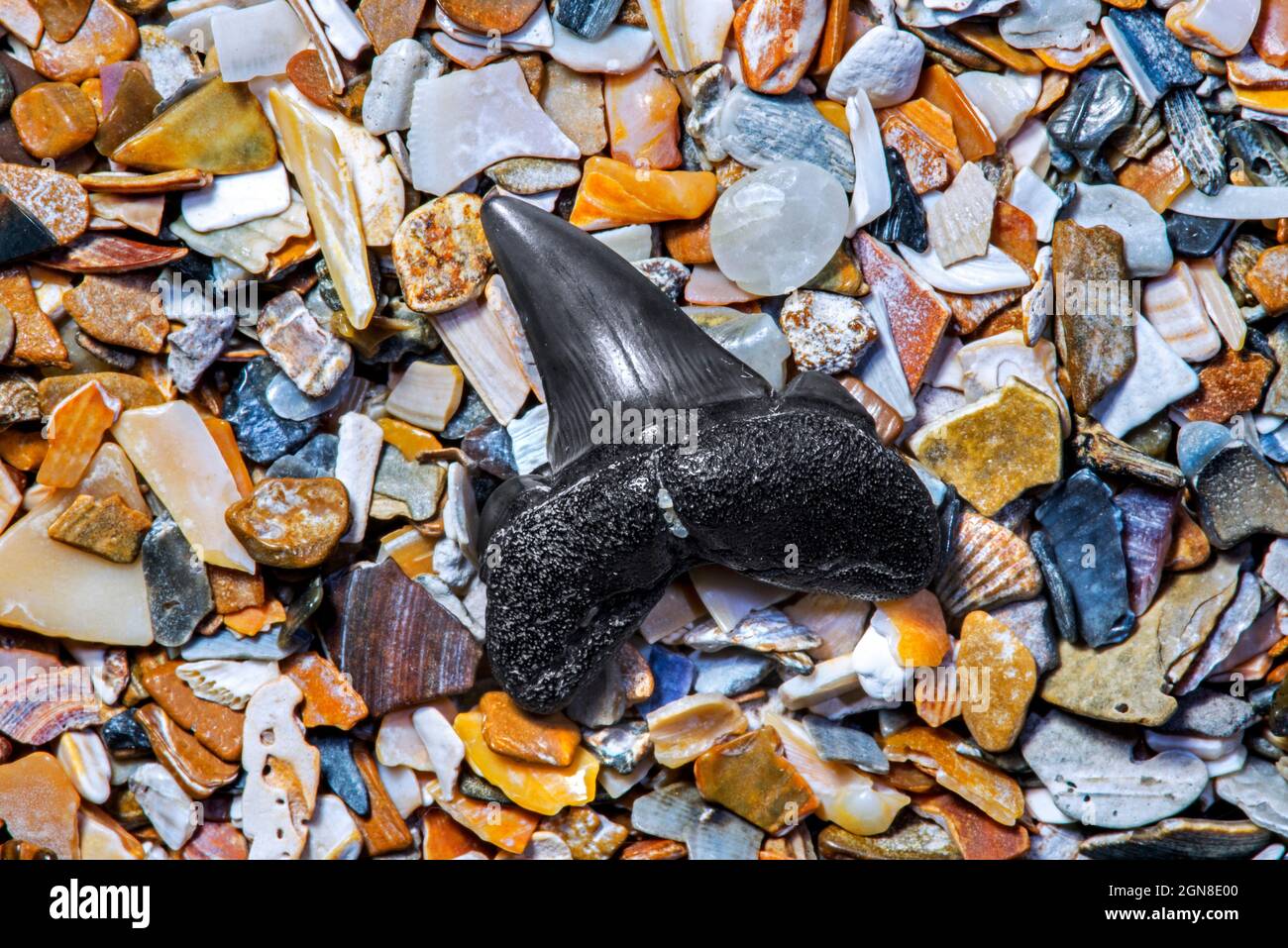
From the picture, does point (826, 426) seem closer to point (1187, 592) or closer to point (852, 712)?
point (852, 712)

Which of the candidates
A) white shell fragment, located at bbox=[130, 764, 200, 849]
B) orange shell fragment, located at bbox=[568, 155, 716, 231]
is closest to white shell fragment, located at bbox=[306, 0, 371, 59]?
orange shell fragment, located at bbox=[568, 155, 716, 231]

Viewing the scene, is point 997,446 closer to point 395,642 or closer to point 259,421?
point 395,642

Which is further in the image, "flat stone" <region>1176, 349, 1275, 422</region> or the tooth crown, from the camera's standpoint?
"flat stone" <region>1176, 349, 1275, 422</region>

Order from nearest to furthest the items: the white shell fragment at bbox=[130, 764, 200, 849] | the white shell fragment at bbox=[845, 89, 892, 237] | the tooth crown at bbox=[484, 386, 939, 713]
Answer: the tooth crown at bbox=[484, 386, 939, 713]
the white shell fragment at bbox=[845, 89, 892, 237]
the white shell fragment at bbox=[130, 764, 200, 849]

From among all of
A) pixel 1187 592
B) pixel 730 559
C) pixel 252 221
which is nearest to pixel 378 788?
pixel 730 559

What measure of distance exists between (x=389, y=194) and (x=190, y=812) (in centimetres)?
82

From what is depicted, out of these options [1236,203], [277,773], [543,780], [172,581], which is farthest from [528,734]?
[1236,203]

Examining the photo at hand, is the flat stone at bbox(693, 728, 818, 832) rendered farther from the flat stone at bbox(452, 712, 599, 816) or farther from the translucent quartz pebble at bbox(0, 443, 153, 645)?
the translucent quartz pebble at bbox(0, 443, 153, 645)

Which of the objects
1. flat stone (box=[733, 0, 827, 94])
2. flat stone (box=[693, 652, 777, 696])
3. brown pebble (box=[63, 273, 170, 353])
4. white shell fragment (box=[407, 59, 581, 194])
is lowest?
flat stone (box=[693, 652, 777, 696])

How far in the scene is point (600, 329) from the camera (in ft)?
3.72

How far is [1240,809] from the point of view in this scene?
1.27 m

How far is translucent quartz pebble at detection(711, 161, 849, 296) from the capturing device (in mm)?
1160

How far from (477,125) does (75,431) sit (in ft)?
2.00

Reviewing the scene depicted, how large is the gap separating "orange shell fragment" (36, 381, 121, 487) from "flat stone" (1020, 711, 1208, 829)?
1208mm
